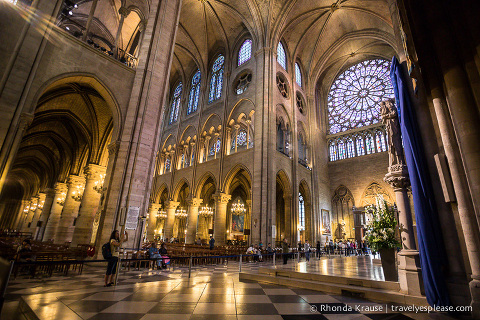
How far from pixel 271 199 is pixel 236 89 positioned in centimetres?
1127

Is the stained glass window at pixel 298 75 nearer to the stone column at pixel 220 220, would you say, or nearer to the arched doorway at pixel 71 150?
the stone column at pixel 220 220

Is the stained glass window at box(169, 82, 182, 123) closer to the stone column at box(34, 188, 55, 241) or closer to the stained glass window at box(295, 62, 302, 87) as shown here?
the stone column at box(34, 188, 55, 241)

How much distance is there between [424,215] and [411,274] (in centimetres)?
121

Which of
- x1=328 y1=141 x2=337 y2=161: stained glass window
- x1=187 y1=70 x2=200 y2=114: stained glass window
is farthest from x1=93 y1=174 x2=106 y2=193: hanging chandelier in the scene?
x1=328 y1=141 x2=337 y2=161: stained glass window

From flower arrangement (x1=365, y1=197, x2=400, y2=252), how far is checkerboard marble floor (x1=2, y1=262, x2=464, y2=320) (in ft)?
5.29

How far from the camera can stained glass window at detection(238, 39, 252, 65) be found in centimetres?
2155

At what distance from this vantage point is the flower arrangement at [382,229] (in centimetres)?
541

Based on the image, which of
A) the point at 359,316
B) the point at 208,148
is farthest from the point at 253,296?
the point at 208,148

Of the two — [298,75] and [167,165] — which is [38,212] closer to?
[167,165]

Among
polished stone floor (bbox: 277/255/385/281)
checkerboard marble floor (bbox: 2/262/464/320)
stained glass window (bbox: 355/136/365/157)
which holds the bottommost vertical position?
checkerboard marble floor (bbox: 2/262/464/320)

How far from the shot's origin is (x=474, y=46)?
335 centimetres

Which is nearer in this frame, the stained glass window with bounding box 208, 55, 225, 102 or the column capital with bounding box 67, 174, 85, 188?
the column capital with bounding box 67, 174, 85, 188

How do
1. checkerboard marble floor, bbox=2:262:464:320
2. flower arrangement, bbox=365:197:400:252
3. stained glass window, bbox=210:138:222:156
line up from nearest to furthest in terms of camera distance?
checkerboard marble floor, bbox=2:262:464:320, flower arrangement, bbox=365:197:400:252, stained glass window, bbox=210:138:222:156

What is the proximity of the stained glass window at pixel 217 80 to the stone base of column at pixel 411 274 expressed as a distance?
2058cm
